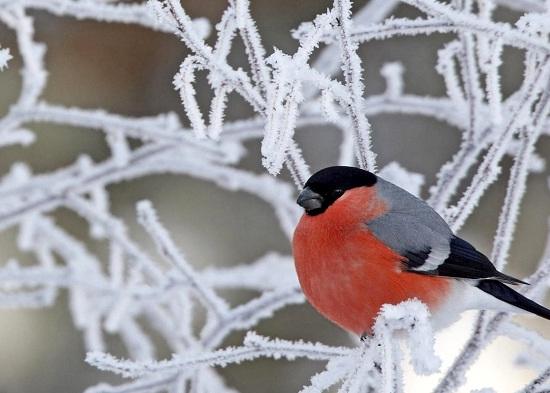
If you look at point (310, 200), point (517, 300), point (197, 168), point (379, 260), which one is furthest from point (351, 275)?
point (197, 168)

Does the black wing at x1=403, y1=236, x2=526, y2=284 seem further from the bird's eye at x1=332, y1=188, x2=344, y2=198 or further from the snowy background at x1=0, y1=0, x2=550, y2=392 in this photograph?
the bird's eye at x1=332, y1=188, x2=344, y2=198

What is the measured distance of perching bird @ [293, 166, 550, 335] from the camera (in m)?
2.15

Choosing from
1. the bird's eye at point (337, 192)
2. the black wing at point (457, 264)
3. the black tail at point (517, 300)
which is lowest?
the black tail at point (517, 300)

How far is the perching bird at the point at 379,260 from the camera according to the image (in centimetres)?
215

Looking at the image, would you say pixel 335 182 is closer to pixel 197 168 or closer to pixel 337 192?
pixel 337 192

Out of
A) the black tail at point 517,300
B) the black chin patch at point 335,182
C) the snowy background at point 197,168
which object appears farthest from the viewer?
the black chin patch at point 335,182

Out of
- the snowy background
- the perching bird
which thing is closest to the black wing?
the perching bird

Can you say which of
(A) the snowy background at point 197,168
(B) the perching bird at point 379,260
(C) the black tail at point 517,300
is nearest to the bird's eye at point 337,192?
(B) the perching bird at point 379,260

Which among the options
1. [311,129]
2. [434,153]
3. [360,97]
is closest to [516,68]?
[434,153]

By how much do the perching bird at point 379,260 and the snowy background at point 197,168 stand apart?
0.07 meters

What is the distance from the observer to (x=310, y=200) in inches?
87.3

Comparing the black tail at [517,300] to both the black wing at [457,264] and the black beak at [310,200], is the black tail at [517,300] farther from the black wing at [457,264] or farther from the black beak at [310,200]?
the black beak at [310,200]

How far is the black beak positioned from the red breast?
0.03 metres

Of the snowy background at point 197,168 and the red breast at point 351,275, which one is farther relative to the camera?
the red breast at point 351,275
